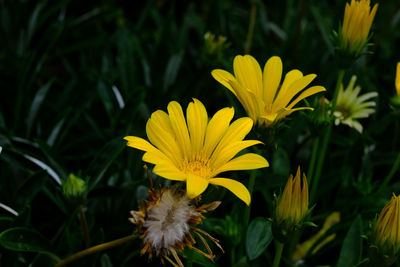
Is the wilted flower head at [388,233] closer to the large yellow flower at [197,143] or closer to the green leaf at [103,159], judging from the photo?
the large yellow flower at [197,143]

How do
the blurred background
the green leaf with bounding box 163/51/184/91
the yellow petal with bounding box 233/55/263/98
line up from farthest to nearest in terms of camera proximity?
the green leaf with bounding box 163/51/184/91, the blurred background, the yellow petal with bounding box 233/55/263/98

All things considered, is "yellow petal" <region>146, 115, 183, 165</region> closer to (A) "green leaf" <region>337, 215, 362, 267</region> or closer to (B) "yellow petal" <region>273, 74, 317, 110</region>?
(B) "yellow petal" <region>273, 74, 317, 110</region>

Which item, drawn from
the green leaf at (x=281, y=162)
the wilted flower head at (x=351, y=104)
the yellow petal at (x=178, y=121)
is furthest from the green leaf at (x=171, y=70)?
the yellow petal at (x=178, y=121)

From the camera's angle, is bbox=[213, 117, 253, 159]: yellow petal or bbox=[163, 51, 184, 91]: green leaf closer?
bbox=[213, 117, 253, 159]: yellow petal

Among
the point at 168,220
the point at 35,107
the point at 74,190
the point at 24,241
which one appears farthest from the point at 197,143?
the point at 35,107

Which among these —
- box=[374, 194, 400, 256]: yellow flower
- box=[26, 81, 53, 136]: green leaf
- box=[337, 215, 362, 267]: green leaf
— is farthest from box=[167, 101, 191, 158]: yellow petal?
box=[26, 81, 53, 136]: green leaf

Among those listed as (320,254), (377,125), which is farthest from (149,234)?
(377,125)
